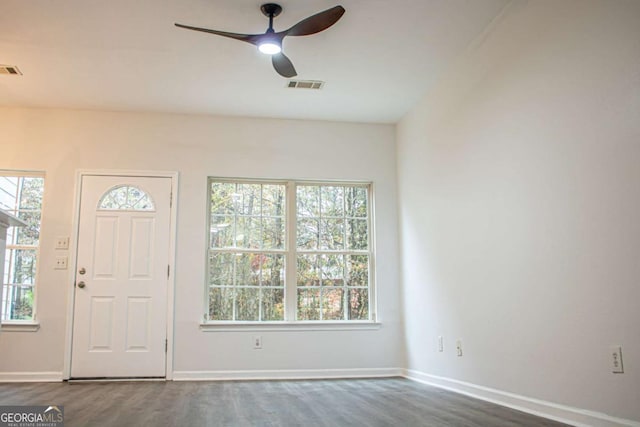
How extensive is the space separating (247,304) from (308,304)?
629 millimetres

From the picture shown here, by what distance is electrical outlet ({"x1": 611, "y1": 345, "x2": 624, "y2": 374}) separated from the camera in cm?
273

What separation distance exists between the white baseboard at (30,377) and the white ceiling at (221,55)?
2589 mm

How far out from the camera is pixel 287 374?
535 cm

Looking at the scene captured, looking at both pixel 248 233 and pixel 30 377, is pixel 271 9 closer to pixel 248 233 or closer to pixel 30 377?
pixel 248 233

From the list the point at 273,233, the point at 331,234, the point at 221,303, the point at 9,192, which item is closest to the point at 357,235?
the point at 331,234

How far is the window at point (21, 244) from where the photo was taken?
521 centimetres

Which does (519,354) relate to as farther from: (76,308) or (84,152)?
(84,152)


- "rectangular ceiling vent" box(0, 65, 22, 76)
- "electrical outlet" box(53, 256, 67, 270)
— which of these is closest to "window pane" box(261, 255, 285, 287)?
"electrical outlet" box(53, 256, 67, 270)

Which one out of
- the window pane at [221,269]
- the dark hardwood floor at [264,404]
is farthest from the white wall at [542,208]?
the window pane at [221,269]

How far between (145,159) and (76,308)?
1.60m

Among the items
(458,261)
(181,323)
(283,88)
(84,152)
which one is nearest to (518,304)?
(458,261)

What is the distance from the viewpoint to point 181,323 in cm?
530

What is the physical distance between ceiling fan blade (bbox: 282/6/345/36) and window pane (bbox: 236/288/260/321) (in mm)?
2900

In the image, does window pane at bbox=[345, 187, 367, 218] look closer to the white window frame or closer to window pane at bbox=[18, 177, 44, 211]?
the white window frame
